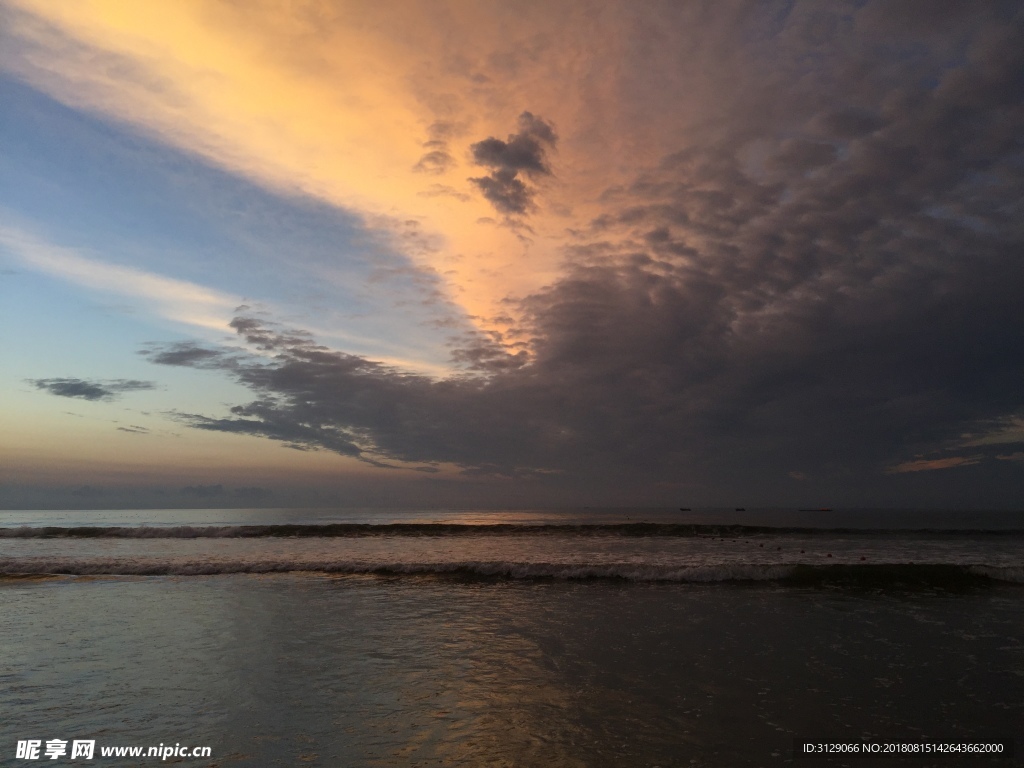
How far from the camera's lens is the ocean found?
7.88m

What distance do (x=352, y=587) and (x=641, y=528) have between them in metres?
35.4

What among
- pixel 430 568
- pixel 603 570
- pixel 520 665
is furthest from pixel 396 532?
pixel 520 665

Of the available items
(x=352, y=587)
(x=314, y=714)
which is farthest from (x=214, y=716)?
(x=352, y=587)

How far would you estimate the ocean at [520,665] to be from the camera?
788cm

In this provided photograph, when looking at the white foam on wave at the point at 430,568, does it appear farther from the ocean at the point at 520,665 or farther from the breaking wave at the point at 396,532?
the breaking wave at the point at 396,532

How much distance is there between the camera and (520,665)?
11359 millimetres

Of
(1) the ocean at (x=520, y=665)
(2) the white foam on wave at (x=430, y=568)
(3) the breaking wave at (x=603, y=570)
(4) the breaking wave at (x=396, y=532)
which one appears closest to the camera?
(1) the ocean at (x=520, y=665)

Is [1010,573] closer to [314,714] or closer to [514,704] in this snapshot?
[514,704]

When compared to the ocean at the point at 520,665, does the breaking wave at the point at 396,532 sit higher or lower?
lower

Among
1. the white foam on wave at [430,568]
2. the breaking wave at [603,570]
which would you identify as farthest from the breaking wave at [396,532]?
the breaking wave at [603,570]

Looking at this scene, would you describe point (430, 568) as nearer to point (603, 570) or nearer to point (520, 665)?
point (603, 570)

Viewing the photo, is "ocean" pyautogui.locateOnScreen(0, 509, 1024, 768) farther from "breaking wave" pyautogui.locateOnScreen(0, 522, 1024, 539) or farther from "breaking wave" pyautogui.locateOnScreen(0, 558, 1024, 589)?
"breaking wave" pyautogui.locateOnScreen(0, 522, 1024, 539)

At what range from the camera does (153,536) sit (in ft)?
146

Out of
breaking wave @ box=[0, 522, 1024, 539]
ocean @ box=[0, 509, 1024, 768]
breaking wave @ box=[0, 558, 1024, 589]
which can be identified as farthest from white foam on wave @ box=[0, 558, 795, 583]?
breaking wave @ box=[0, 522, 1024, 539]
